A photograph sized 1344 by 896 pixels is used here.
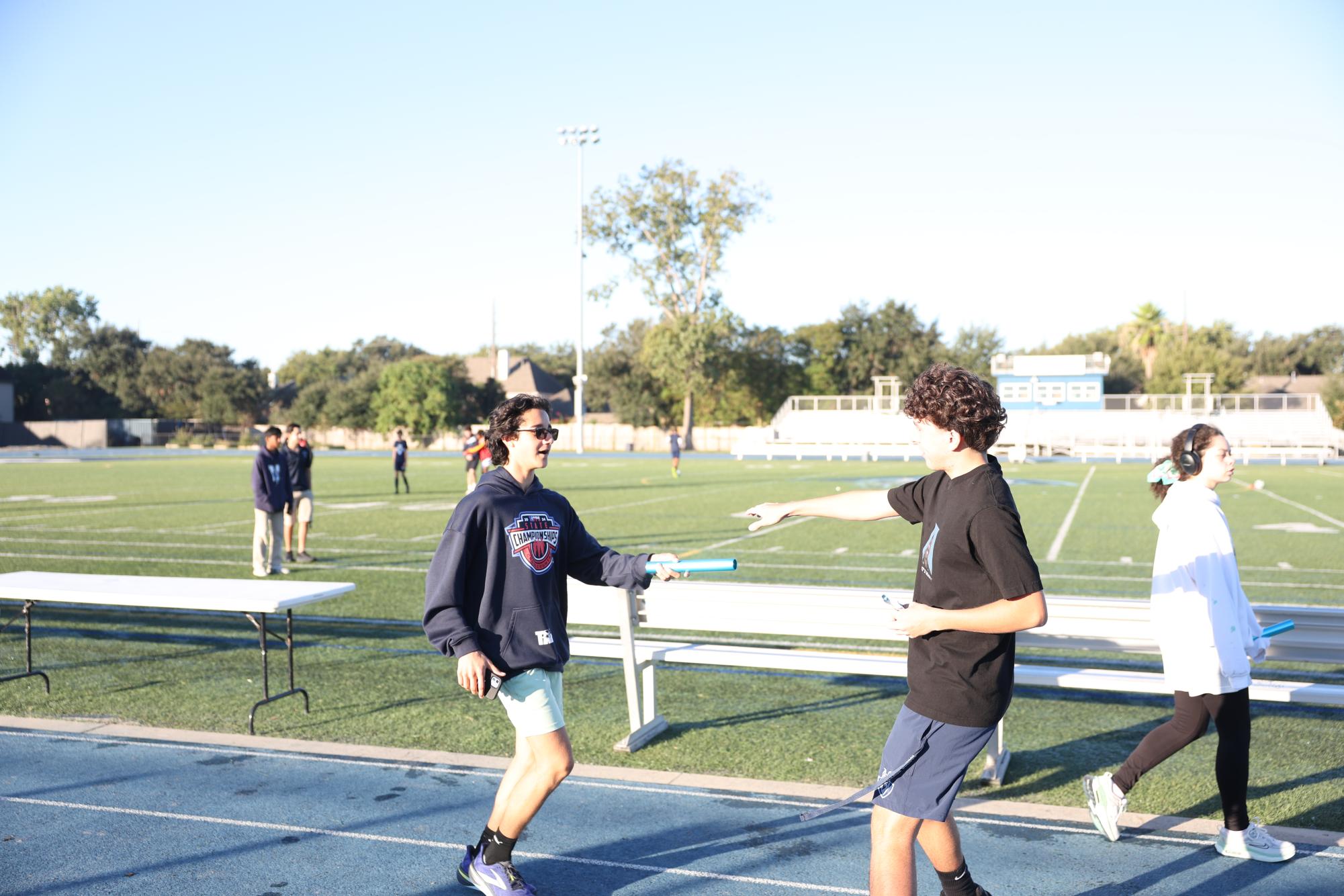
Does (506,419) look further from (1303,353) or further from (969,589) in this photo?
(1303,353)

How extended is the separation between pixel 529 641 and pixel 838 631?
2594mm

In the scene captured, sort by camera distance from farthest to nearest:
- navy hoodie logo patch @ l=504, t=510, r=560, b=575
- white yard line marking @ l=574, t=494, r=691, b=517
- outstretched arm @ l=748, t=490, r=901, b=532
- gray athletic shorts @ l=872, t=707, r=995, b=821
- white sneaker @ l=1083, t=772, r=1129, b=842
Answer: white yard line marking @ l=574, t=494, r=691, b=517, white sneaker @ l=1083, t=772, r=1129, b=842, navy hoodie logo patch @ l=504, t=510, r=560, b=575, outstretched arm @ l=748, t=490, r=901, b=532, gray athletic shorts @ l=872, t=707, r=995, b=821

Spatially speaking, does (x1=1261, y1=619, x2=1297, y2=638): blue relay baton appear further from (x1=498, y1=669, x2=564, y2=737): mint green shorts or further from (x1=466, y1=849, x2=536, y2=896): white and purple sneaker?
(x1=466, y1=849, x2=536, y2=896): white and purple sneaker

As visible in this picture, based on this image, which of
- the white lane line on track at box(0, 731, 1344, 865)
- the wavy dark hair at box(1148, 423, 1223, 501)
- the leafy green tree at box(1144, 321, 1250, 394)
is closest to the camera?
the wavy dark hair at box(1148, 423, 1223, 501)

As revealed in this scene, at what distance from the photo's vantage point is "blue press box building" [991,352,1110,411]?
226 ft

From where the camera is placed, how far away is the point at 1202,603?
14.6 feet

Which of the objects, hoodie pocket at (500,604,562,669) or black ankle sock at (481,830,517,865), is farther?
black ankle sock at (481,830,517,865)

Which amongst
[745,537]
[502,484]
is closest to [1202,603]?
[502,484]

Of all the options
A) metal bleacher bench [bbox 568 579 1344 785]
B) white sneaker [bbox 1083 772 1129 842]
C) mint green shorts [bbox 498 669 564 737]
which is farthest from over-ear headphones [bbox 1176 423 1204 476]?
mint green shorts [bbox 498 669 564 737]

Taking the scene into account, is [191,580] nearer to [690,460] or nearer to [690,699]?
[690,699]

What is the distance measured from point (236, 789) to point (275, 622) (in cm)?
485

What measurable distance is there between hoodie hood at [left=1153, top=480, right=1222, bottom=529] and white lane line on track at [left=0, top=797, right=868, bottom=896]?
6.80 feet

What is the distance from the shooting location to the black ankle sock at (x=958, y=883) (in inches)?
134

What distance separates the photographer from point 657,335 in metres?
70.4
